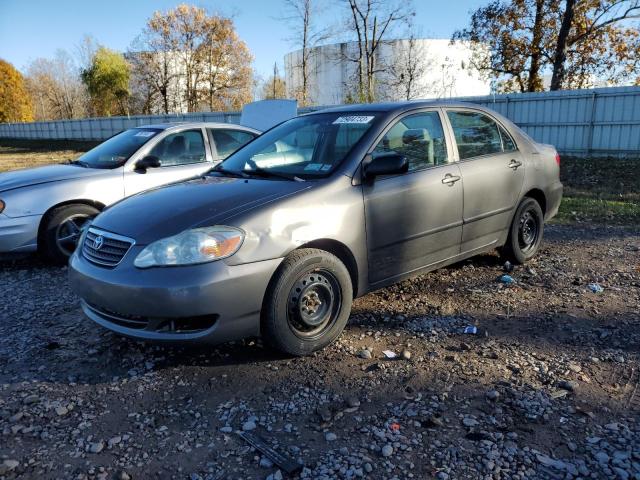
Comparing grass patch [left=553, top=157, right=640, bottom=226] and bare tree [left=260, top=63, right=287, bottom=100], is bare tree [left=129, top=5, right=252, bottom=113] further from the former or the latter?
grass patch [left=553, top=157, right=640, bottom=226]

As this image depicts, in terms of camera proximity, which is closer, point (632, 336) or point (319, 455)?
point (319, 455)

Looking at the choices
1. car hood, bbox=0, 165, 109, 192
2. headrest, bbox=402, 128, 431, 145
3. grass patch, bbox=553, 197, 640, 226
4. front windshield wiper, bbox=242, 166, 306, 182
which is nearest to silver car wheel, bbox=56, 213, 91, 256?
car hood, bbox=0, 165, 109, 192

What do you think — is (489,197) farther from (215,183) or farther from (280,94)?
(280,94)

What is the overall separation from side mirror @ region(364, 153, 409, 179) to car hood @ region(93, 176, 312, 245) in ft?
1.52

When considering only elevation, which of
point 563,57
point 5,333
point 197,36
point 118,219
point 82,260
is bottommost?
point 5,333

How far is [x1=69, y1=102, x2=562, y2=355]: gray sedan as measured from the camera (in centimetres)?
296

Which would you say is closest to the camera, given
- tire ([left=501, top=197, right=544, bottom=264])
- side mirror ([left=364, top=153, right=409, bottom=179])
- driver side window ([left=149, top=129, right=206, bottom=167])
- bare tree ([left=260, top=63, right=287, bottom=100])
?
side mirror ([left=364, top=153, right=409, bottom=179])

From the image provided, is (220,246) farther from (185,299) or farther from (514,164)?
(514,164)

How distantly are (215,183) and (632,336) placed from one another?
323 cm

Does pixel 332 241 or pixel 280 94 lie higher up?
pixel 280 94

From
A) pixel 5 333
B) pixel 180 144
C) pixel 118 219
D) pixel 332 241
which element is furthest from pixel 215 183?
pixel 180 144

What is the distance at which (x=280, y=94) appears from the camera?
1661 inches

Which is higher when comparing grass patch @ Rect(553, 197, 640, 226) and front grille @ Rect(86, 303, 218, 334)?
front grille @ Rect(86, 303, 218, 334)

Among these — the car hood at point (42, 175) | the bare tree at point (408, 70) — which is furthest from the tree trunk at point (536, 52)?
the car hood at point (42, 175)
